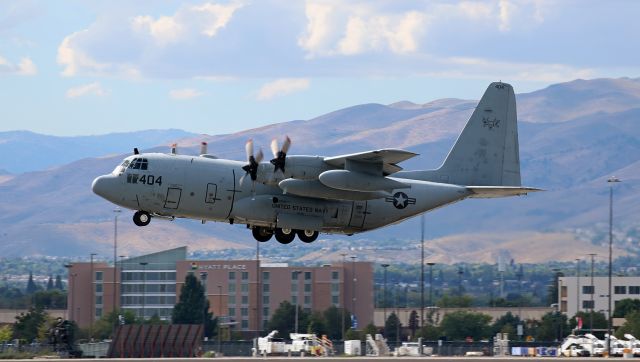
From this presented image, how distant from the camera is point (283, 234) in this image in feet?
184

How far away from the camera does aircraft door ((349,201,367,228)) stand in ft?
184

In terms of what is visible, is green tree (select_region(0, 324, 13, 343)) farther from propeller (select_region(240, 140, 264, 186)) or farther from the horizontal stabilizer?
the horizontal stabilizer

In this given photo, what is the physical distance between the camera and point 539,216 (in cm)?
16388

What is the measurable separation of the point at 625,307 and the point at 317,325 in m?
30.5

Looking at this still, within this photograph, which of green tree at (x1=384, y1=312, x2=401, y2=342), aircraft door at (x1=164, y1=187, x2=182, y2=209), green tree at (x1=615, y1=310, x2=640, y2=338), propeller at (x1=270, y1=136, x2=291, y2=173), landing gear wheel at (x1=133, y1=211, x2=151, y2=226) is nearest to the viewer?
propeller at (x1=270, y1=136, x2=291, y2=173)

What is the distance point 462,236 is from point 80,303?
62.6 meters

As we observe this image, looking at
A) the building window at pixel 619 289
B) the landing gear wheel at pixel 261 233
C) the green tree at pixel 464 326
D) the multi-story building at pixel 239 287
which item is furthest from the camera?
the building window at pixel 619 289

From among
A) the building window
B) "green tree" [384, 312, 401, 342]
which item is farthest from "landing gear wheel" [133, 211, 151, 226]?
A: the building window

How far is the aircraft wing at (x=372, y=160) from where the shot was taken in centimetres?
5219

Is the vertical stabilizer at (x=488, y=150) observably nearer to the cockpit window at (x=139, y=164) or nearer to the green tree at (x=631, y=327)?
the cockpit window at (x=139, y=164)

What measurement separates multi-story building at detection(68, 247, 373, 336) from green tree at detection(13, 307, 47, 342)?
46.4ft

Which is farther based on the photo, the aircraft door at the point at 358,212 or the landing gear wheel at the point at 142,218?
the aircraft door at the point at 358,212

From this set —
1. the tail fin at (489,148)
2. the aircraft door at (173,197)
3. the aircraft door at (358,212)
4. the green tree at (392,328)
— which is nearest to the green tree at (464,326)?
the green tree at (392,328)

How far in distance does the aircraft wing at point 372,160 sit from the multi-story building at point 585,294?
75.0 m
